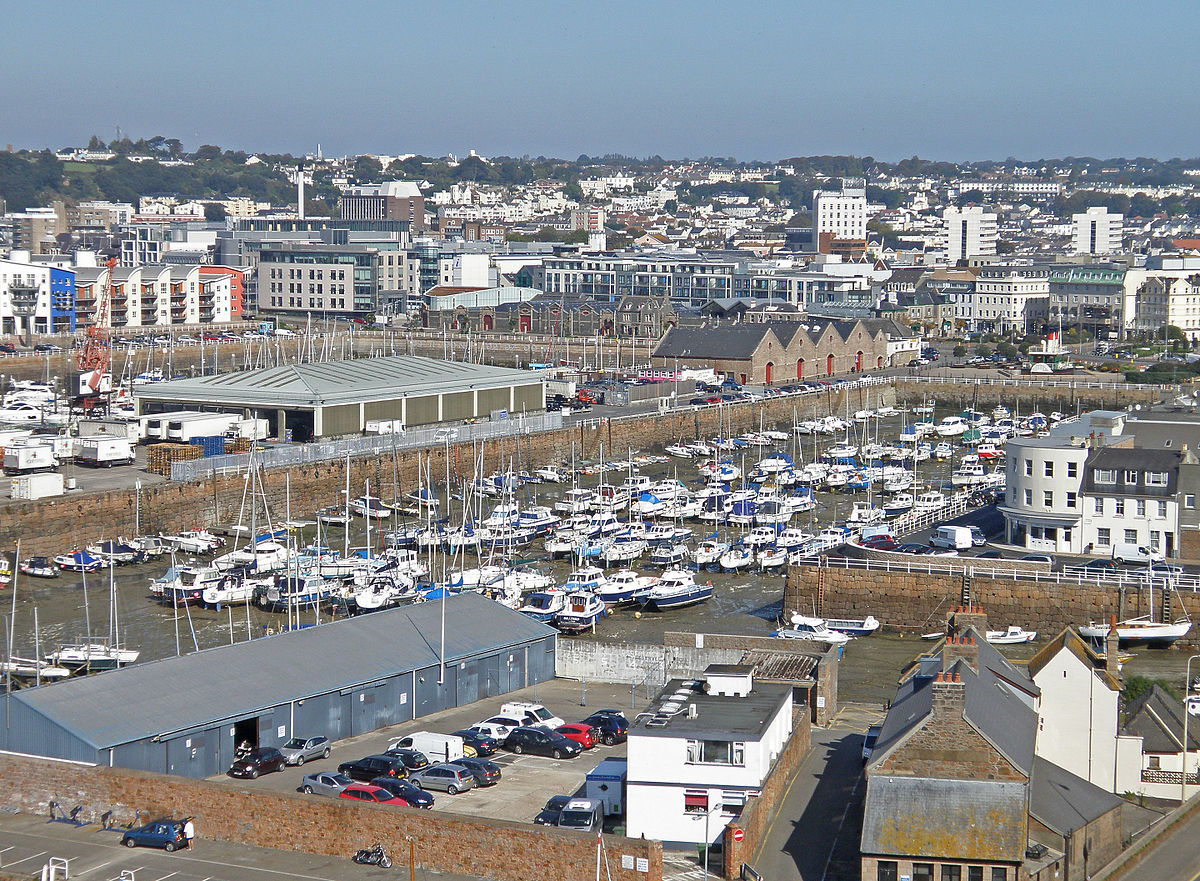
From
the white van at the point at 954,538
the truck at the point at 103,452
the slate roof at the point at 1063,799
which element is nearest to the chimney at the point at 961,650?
the slate roof at the point at 1063,799

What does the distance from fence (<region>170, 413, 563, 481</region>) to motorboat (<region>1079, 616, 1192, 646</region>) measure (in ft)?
48.7

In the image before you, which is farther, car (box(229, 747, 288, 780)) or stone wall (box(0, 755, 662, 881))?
→ car (box(229, 747, 288, 780))

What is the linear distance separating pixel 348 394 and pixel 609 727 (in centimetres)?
2019

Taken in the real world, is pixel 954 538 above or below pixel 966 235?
below

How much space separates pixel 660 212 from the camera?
563 ft

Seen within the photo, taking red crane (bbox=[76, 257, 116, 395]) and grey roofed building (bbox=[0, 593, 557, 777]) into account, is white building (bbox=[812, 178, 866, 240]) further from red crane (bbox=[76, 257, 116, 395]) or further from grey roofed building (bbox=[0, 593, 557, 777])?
grey roofed building (bbox=[0, 593, 557, 777])

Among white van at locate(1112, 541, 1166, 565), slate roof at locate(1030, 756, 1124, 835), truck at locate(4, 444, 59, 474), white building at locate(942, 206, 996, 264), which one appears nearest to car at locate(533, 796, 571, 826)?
slate roof at locate(1030, 756, 1124, 835)

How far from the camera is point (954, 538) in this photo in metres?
24.8

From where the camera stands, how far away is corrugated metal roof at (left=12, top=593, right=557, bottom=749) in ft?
45.7

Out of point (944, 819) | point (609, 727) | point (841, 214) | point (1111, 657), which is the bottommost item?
point (609, 727)

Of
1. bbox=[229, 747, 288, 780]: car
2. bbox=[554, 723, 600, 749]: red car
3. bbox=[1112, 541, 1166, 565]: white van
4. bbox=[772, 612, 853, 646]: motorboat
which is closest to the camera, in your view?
bbox=[229, 747, 288, 780]: car

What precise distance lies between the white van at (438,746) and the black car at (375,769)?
19.1 inches

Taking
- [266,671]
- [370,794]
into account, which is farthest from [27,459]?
[370,794]

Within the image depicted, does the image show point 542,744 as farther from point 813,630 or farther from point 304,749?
point 813,630
